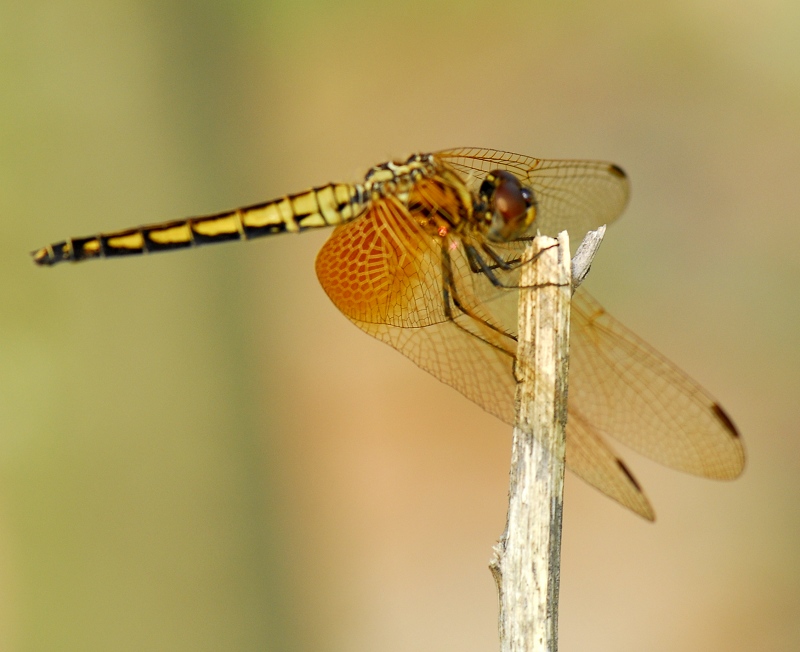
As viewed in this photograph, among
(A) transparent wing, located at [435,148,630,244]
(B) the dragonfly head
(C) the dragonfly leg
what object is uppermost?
(A) transparent wing, located at [435,148,630,244]

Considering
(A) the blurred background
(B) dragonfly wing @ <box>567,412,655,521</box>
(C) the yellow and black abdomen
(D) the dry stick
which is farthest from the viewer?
(A) the blurred background

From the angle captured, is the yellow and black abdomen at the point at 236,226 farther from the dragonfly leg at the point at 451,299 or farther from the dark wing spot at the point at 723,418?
the dark wing spot at the point at 723,418

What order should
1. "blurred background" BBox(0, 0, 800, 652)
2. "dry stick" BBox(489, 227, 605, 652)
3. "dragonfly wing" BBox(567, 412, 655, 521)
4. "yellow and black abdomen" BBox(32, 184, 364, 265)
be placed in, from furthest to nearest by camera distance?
"blurred background" BBox(0, 0, 800, 652) → "yellow and black abdomen" BBox(32, 184, 364, 265) → "dragonfly wing" BBox(567, 412, 655, 521) → "dry stick" BBox(489, 227, 605, 652)

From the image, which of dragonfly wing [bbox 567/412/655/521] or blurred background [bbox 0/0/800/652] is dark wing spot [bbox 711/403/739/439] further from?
blurred background [bbox 0/0/800/652]

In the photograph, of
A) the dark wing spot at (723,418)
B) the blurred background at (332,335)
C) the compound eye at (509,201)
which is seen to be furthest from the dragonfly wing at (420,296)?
the blurred background at (332,335)

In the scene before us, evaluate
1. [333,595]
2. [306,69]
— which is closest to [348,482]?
[333,595]

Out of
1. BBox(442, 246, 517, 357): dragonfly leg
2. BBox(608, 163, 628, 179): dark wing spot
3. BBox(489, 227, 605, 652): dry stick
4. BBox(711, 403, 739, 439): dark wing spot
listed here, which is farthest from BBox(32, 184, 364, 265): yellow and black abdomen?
BBox(711, 403, 739, 439): dark wing spot

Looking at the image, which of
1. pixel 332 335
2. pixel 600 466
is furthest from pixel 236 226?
pixel 332 335

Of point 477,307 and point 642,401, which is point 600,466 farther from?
point 477,307
